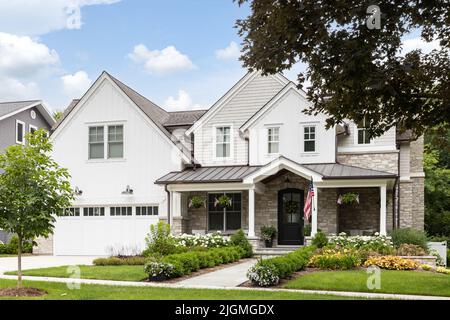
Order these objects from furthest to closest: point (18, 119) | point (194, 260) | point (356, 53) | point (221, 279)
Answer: point (18, 119)
point (194, 260)
point (221, 279)
point (356, 53)

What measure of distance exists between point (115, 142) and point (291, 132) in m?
7.72

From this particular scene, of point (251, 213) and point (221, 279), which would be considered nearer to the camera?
point (221, 279)

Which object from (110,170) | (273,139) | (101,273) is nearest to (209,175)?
(273,139)

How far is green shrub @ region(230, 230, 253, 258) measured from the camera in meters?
19.9

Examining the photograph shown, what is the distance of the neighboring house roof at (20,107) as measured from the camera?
103 ft

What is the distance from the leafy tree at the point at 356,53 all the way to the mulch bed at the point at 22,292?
5.95 metres

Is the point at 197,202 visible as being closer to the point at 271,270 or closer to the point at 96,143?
the point at 96,143

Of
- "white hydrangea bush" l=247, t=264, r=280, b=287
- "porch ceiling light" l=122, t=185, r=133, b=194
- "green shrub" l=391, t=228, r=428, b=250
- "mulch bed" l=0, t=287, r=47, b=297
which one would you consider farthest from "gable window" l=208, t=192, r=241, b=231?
"mulch bed" l=0, t=287, r=47, b=297

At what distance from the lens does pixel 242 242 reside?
20.0m

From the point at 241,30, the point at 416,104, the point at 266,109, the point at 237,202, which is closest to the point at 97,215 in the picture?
the point at 237,202

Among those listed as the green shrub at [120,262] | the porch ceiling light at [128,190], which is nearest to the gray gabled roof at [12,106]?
the porch ceiling light at [128,190]

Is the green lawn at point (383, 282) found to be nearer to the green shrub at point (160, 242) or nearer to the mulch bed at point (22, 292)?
the green shrub at point (160, 242)

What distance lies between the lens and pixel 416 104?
10.2m
